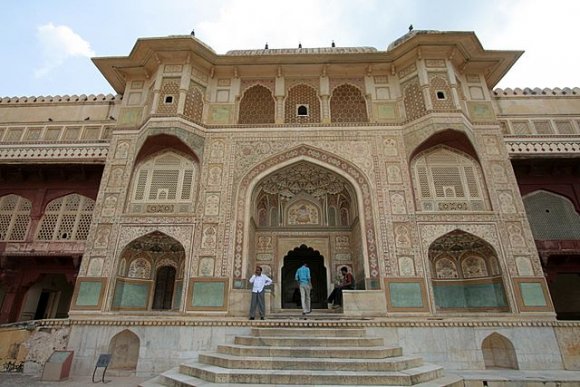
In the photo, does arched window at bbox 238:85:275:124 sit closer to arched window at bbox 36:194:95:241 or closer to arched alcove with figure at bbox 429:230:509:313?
arched window at bbox 36:194:95:241

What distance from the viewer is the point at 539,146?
10.3m

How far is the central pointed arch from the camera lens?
8.72m

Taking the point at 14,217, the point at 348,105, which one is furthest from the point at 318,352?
the point at 14,217

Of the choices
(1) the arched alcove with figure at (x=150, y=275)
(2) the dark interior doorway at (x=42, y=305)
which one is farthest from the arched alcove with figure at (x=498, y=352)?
(2) the dark interior doorway at (x=42, y=305)

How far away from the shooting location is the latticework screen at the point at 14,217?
10210 millimetres

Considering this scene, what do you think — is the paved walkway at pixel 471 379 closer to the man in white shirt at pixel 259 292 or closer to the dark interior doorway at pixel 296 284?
the man in white shirt at pixel 259 292

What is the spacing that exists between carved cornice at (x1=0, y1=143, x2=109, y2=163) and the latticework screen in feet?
4.15

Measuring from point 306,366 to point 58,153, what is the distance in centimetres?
1012

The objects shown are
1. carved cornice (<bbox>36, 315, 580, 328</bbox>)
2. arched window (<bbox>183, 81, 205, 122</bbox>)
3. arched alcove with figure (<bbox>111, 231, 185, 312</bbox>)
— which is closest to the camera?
carved cornice (<bbox>36, 315, 580, 328</bbox>)

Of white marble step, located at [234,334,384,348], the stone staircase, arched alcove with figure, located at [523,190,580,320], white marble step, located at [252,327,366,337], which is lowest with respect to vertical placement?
the stone staircase

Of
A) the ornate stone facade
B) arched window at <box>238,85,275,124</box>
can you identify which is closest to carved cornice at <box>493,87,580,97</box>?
the ornate stone facade

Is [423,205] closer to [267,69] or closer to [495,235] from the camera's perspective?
[495,235]

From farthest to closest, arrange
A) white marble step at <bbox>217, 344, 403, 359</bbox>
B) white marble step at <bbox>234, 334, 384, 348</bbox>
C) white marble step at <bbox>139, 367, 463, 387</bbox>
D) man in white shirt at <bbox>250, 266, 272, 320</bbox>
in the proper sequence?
man in white shirt at <bbox>250, 266, 272, 320</bbox> → white marble step at <bbox>234, 334, 384, 348</bbox> → white marble step at <bbox>217, 344, 403, 359</bbox> → white marble step at <bbox>139, 367, 463, 387</bbox>

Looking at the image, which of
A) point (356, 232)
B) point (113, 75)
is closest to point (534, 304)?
point (356, 232)
